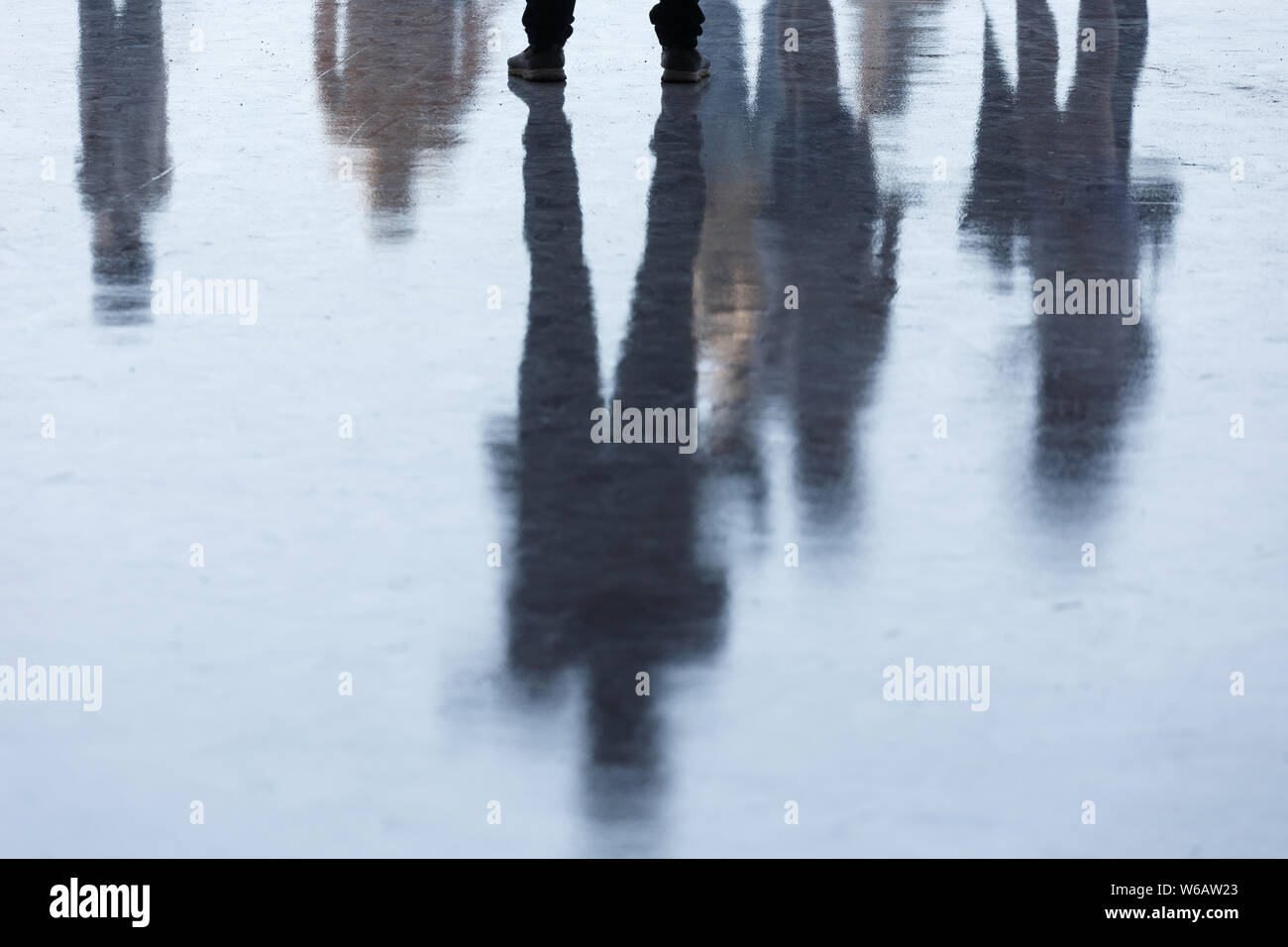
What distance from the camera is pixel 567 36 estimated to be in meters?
7.55

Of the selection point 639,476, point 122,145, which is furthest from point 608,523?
point 122,145

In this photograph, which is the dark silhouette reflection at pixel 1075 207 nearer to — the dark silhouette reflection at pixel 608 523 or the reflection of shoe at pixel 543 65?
the dark silhouette reflection at pixel 608 523

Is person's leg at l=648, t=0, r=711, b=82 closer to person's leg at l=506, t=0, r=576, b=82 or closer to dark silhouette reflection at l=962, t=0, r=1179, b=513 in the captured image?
person's leg at l=506, t=0, r=576, b=82

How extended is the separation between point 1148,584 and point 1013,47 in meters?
5.39

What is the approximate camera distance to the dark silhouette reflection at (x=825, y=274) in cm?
399

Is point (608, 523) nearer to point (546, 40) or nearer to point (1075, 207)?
point (1075, 207)

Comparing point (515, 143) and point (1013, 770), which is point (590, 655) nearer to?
point (1013, 770)

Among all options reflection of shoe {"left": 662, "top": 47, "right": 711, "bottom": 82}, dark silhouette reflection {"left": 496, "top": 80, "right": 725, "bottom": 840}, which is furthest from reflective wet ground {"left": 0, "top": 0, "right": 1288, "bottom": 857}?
reflection of shoe {"left": 662, "top": 47, "right": 711, "bottom": 82}

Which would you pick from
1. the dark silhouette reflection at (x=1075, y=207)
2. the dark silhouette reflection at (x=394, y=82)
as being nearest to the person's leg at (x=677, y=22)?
the dark silhouette reflection at (x=394, y=82)

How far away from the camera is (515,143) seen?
258 inches

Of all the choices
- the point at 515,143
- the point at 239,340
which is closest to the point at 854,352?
the point at 239,340

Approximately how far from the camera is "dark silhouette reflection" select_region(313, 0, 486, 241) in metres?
6.14

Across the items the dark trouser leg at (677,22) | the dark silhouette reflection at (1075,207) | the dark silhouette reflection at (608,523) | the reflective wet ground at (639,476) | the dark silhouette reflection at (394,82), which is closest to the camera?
the reflective wet ground at (639,476)

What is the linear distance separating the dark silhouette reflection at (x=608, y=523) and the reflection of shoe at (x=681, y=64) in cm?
210
